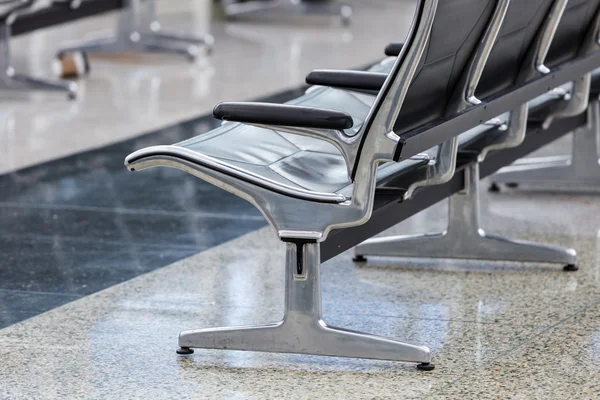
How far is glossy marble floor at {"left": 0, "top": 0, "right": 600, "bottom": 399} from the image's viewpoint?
274cm

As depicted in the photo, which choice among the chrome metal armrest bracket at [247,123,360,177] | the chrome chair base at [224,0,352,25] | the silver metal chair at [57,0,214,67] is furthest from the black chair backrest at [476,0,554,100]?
the chrome chair base at [224,0,352,25]

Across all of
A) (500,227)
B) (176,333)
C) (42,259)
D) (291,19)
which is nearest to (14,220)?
(42,259)

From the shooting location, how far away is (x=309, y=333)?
9.27 feet

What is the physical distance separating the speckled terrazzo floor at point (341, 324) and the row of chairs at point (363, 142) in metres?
0.08

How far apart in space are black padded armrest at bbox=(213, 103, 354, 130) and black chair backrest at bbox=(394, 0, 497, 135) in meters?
0.15

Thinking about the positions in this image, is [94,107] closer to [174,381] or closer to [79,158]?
[79,158]

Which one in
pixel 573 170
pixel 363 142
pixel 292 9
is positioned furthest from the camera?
pixel 292 9

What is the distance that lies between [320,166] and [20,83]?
393cm

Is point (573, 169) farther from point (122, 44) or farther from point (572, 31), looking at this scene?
point (122, 44)

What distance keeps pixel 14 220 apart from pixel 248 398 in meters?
1.88

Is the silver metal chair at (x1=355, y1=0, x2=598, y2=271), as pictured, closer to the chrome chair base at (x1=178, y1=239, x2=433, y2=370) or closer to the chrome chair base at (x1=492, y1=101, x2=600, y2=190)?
the chrome chair base at (x1=492, y1=101, x2=600, y2=190)

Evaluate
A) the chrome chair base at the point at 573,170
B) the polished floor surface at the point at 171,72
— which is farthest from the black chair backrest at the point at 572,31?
the polished floor surface at the point at 171,72

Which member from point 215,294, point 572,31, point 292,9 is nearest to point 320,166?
point 215,294

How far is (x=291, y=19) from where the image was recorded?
9797 millimetres
